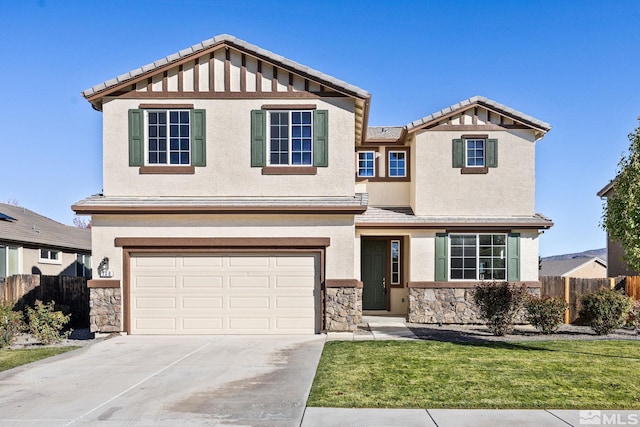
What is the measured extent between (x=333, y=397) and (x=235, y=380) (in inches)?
83.1

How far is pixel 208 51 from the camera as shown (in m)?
14.9

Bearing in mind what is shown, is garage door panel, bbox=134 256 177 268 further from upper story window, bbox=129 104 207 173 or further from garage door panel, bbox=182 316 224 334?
upper story window, bbox=129 104 207 173

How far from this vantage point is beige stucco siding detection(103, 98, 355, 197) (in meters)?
14.9

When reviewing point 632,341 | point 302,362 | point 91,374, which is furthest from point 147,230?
point 632,341

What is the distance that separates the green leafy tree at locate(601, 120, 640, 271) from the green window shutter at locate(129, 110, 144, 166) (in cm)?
1137

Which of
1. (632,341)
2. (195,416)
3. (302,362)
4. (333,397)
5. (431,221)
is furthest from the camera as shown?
(431,221)

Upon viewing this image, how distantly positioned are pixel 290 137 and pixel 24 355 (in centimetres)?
813

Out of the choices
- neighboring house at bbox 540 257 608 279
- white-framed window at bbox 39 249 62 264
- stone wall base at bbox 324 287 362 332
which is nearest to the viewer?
stone wall base at bbox 324 287 362 332

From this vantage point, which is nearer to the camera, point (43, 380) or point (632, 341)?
point (43, 380)

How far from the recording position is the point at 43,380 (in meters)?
9.70

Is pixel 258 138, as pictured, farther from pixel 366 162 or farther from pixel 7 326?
pixel 7 326

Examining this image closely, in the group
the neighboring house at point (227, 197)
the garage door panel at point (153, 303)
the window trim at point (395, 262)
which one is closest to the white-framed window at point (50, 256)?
the neighboring house at point (227, 197)

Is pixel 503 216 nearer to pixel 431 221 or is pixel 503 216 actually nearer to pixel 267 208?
pixel 431 221

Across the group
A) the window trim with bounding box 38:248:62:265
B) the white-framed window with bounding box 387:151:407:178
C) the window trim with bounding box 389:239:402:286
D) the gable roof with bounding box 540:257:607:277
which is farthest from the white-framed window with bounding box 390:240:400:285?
the gable roof with bounding box 540:257:607:277
